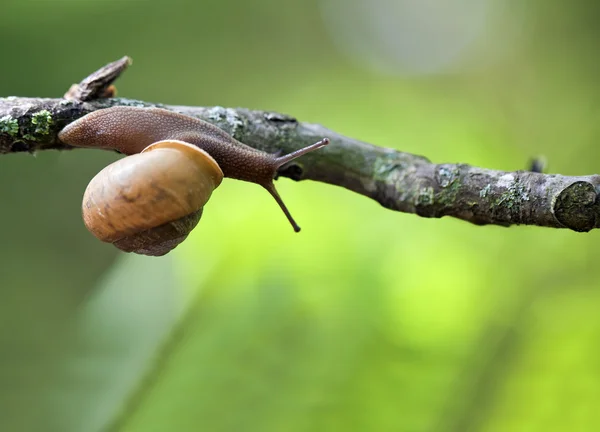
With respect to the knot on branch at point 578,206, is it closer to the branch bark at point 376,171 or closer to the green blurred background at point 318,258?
the branch bark at point 376,171

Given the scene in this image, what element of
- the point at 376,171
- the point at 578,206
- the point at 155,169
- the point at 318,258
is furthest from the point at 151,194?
the point at 318,258

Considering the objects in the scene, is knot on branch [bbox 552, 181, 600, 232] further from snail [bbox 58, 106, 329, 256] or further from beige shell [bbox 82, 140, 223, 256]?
beige shell [bbox 82, 140, 223, 256]

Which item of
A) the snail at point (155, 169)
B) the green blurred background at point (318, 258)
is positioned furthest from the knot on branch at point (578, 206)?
the green blurred background at point (318, 258)

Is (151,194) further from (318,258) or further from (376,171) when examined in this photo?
(318,258)

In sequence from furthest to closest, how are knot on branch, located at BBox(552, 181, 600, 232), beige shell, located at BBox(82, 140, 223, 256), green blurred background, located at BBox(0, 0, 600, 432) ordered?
green blurred background, located at BBox(0, 0, 600, 432), beige shell, located at BBox(82, 140, 223, 256), knot on branch, located at BBox(552, 181, 600, 232)

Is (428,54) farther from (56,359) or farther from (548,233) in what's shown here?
(56,359)

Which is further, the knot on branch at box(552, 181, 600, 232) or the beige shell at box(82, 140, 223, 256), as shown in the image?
the beige shell at box(82, 140, 223, 256)

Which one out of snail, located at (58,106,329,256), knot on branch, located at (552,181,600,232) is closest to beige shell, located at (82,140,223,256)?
snail, located at (58,106,329,256)
